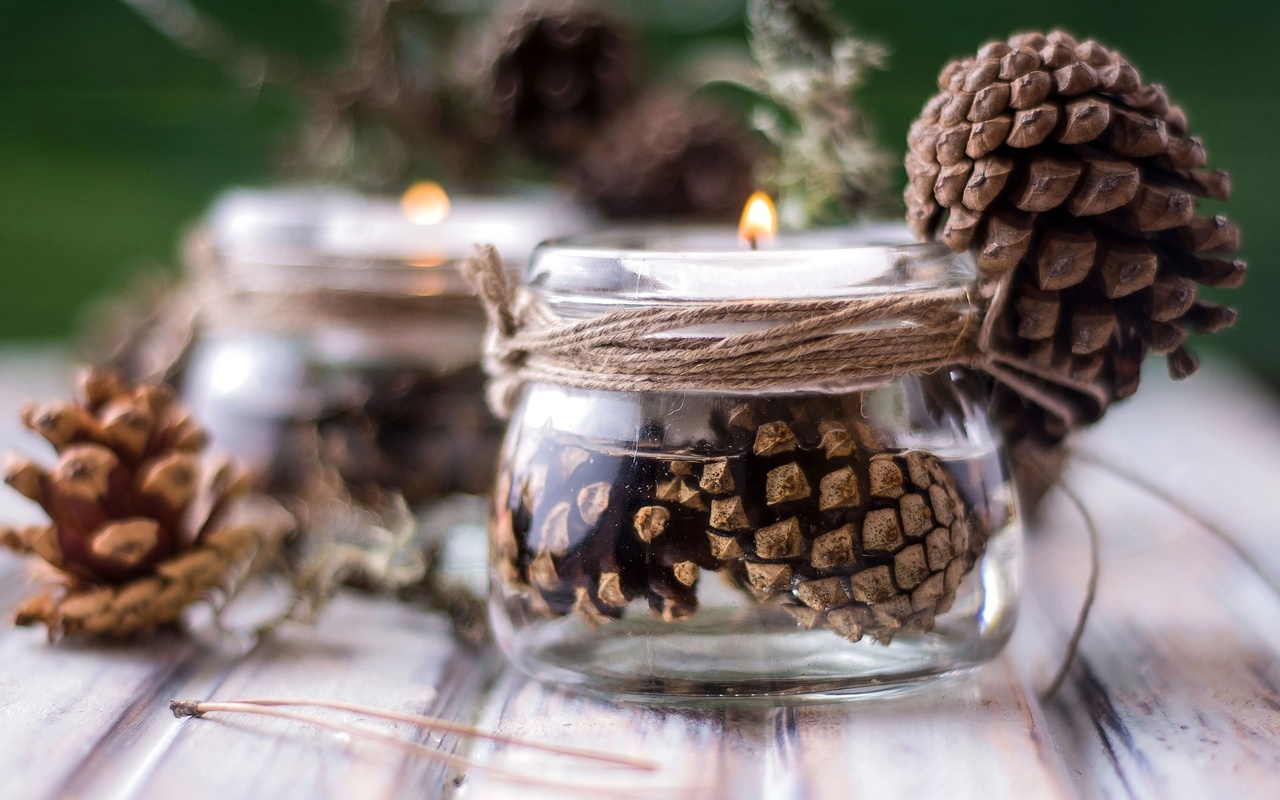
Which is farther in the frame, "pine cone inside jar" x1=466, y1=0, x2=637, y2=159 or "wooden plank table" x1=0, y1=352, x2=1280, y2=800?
"pine cone inside jar" x1=466, y1=0, x2=637, y2=159

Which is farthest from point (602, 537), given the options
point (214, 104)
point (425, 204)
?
point (214, 104)

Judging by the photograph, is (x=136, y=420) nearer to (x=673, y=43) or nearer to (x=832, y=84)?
(x=832, y=84)

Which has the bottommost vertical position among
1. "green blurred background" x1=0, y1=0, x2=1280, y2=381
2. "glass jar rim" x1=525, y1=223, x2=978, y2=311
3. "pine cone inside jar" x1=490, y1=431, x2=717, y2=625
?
"green blurred background" x1=0, y1=0, x2=1280, y2=381

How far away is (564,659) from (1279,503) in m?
0.53

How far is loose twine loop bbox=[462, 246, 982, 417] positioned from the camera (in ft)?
1.30

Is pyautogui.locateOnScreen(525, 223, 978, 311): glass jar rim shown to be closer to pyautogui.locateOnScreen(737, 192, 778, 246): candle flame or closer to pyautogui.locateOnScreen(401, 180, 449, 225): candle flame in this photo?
pyautogui.locateOnScreen(737, 192, 778, 246): candle flame

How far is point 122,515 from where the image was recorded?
514mm

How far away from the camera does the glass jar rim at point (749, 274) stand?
41 cm

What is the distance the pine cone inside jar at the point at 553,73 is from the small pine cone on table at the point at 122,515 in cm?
36

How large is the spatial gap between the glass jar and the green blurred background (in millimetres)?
984

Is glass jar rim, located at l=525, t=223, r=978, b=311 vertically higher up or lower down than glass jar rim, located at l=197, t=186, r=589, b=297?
higher up

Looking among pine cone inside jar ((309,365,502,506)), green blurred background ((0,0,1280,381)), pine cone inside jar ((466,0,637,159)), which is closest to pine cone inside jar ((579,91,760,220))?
pine cone inside jar ((466,0,637,159))

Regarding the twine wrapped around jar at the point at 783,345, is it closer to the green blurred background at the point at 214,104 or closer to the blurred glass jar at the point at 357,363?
the blurred glass jar at the point at 357,363

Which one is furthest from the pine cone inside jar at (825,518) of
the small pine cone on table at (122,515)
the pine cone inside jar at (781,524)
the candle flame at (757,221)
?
the small pine cone on table at (122,515)
